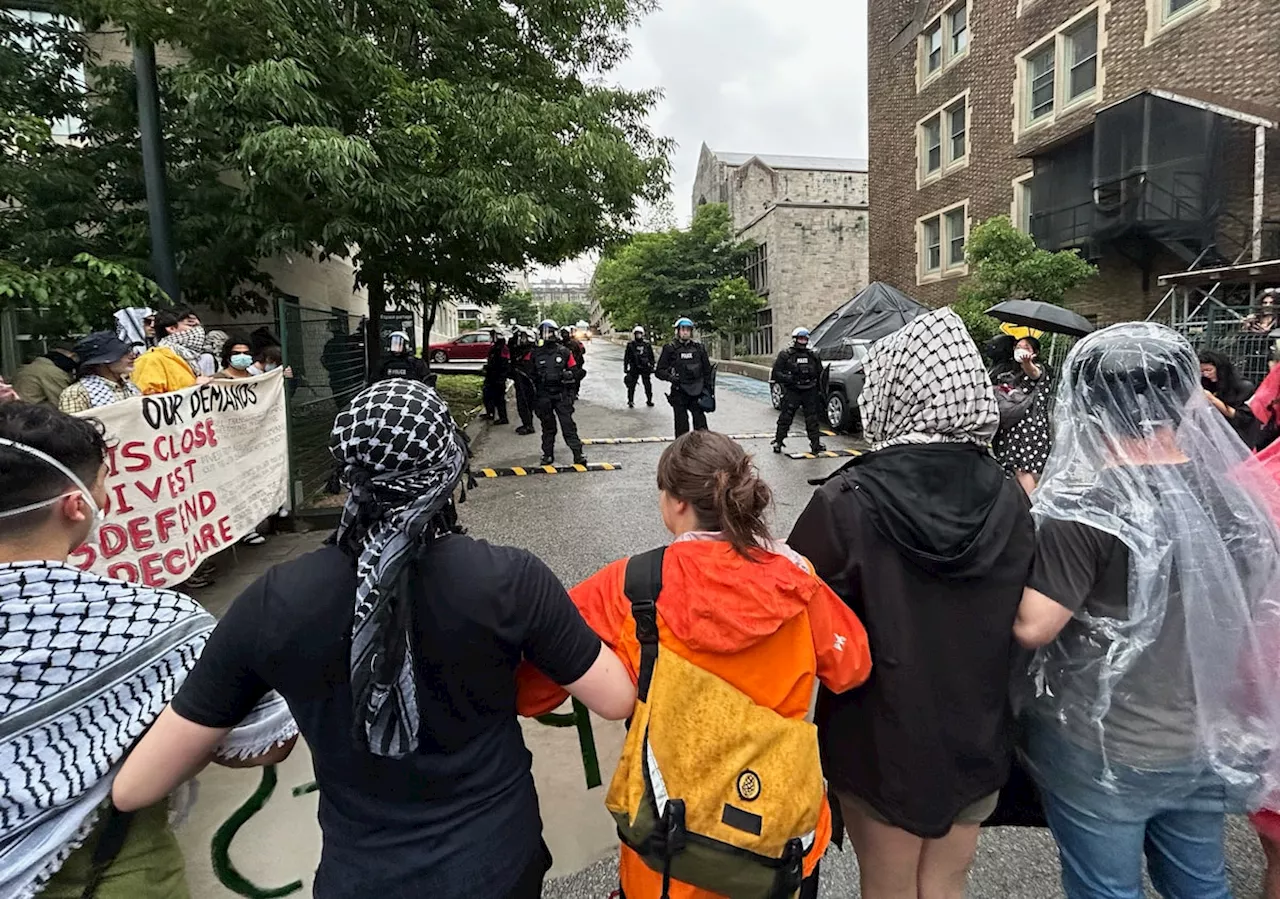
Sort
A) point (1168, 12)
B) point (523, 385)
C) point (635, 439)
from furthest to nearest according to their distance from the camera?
point (1168, 12), point (523, 385), point (635, 439)

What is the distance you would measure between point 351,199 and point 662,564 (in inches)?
299

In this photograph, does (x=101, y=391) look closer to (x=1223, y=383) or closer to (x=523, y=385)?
(x=1223, y=383)

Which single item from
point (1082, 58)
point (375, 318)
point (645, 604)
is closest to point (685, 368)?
point (375, 318)

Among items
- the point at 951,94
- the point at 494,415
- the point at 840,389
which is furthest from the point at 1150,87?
the point at 494,415

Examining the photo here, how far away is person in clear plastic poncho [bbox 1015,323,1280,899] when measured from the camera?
1.55 metres

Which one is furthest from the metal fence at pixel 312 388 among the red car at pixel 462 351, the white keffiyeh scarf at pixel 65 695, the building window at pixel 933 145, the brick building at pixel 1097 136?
the building window at pixel 933 145

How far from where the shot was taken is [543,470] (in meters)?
9.07

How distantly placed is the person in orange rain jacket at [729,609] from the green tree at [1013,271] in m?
12.8

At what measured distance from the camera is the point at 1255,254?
11.9 meters

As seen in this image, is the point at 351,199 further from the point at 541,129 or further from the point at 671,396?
the point at 671,396

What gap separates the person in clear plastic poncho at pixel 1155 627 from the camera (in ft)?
5.10

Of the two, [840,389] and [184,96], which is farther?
[840,389]

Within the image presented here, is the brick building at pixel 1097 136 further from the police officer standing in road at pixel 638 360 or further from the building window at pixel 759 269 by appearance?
the building window at pixel 759 269

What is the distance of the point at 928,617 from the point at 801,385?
27.5ft
